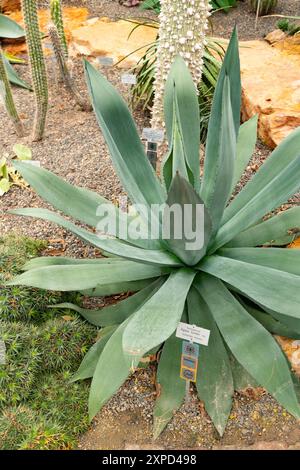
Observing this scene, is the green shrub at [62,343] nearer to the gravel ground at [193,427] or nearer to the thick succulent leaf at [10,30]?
the gravel ground at [193,427]

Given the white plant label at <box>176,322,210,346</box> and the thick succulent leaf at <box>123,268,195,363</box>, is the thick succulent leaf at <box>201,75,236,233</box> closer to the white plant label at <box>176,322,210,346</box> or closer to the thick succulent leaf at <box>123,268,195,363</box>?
the thick succulent leaf at <box>123,268,195,363</box>

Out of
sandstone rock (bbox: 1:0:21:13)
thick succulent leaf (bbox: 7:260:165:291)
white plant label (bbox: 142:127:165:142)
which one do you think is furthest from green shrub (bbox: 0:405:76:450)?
sandstone rock (bbox: 1:0:21:13)

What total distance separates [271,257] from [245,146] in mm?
692

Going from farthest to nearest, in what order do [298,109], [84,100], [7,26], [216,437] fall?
[7,26]
[84,100]
[298,109]
[216,437]

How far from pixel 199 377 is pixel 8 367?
0.68 meters

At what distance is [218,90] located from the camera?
174cm

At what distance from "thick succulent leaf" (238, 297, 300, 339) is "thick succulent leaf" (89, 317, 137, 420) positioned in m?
0.55

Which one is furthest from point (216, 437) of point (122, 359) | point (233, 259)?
point (233, 259)

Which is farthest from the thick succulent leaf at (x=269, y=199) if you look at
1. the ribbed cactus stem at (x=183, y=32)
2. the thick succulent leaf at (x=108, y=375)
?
the ribbed cactus stem at (x=183, y=32)

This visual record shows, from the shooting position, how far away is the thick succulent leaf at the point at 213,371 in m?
1.65

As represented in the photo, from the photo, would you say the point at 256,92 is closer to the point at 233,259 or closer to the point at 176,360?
the point at 233,259

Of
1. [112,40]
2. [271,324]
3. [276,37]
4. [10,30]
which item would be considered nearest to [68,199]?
[271,324]

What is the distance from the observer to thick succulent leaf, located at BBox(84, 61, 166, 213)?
5.68ft
